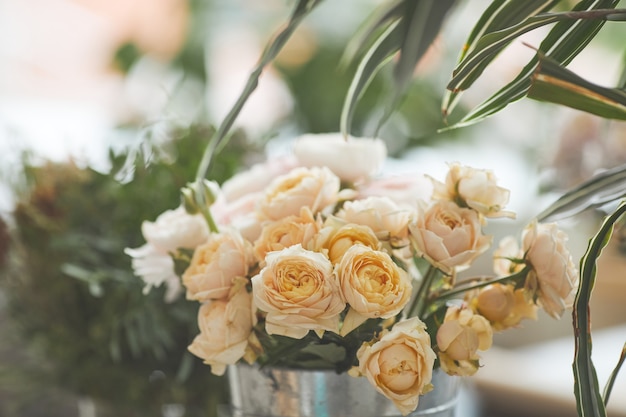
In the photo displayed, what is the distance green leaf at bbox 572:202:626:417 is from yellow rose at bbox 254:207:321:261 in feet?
0.59

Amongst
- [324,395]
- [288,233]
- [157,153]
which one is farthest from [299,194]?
[157,153]

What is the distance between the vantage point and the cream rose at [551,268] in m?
0.51

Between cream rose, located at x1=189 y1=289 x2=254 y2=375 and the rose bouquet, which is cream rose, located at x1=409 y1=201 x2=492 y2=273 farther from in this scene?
cream rose, located at x1=189 y1=289 x2=254 y2=375


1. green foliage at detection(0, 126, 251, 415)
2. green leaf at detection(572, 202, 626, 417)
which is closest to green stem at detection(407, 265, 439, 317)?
green leaf at detection(572, 202, 626, 417)

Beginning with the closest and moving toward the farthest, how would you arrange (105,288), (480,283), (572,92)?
1. (572,92)
2. (480,283)
3. (105,288)

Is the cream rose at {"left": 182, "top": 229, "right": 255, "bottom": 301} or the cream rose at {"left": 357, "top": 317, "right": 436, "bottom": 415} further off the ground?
the cream rose at {"left": 182, "top": 229, "right": 255, "bottom": 301}

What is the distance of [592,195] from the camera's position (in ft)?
1.90

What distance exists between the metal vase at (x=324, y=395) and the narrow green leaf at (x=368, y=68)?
186 mm

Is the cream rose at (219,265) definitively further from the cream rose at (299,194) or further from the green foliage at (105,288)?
the green foliage at (105,288)

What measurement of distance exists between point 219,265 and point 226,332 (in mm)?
47

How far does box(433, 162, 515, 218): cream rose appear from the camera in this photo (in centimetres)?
52

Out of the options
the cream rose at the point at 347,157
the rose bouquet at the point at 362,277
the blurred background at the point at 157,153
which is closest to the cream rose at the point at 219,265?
the rose bouquet at the point at 362,277

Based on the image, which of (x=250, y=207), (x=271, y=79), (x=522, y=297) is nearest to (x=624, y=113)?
(x=522, y=297)

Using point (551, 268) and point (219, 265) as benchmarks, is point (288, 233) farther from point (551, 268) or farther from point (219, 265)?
point (551, 268)
